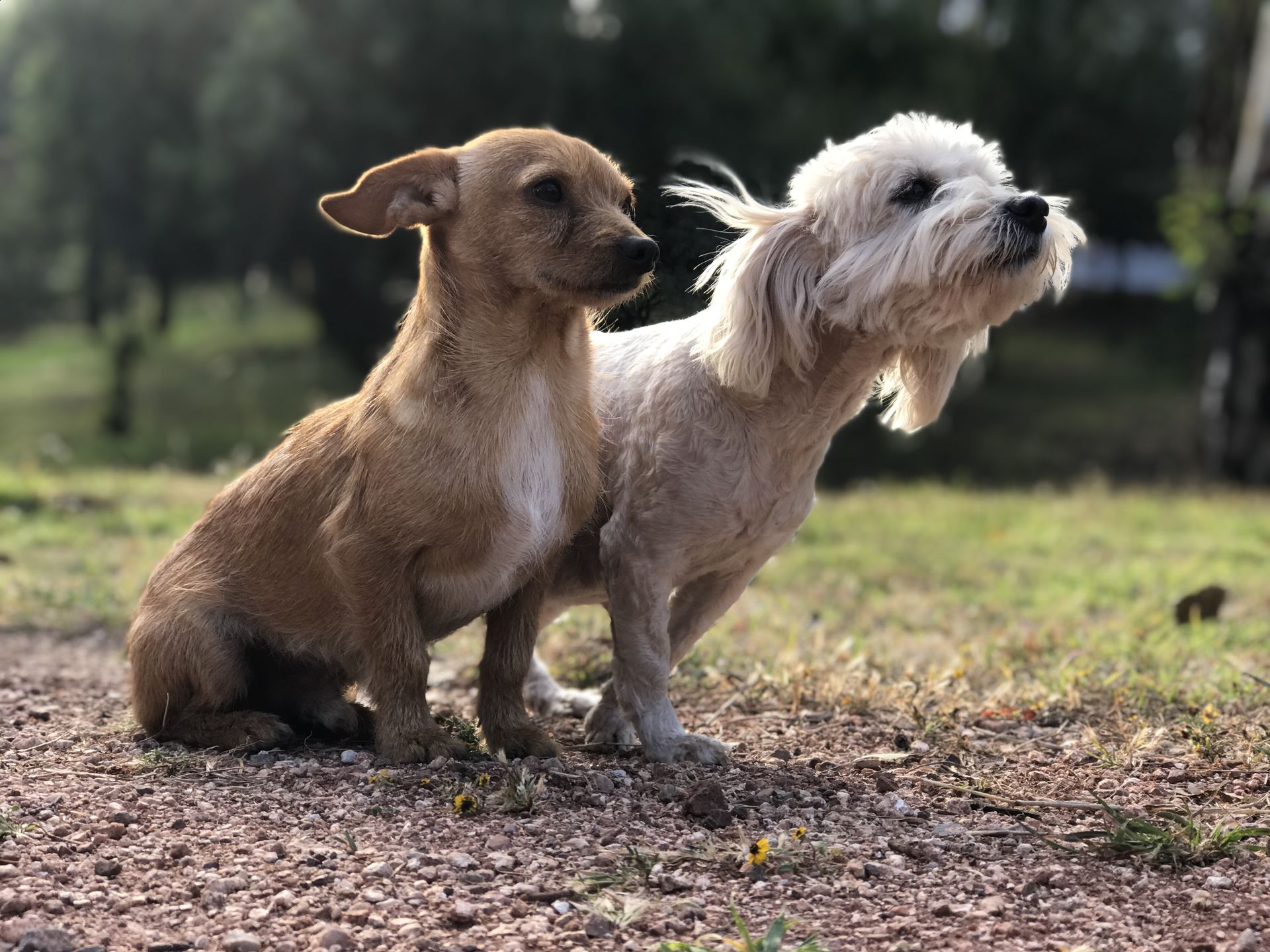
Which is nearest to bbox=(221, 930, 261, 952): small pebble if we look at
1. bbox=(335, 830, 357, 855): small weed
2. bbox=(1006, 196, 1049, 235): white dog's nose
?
bbox=(335, 830, 357, 855): small weed

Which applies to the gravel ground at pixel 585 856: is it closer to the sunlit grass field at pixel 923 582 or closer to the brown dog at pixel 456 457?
the brown dog at pixel 456 457

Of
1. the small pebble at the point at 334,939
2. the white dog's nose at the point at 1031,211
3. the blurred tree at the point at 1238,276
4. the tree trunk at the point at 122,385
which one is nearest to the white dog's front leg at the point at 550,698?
the small pebble at the point at 334,939

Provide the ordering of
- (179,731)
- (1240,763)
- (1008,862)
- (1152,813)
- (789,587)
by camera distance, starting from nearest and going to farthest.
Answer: (1008,862), (1152,813), (1240,763), (179,731), (789,587)

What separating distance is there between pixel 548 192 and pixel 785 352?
80 cm

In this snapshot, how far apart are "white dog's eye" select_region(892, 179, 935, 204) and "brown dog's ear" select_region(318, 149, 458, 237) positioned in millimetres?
1199

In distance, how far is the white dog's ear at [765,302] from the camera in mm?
3586

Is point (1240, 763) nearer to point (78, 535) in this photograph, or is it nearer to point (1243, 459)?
point (78, 535)

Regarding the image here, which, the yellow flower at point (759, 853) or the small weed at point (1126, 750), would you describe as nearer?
the yellow flower at point (759, 853)

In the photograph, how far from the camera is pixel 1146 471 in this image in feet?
59.5

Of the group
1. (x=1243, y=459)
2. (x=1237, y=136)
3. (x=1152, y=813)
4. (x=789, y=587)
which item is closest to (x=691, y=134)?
(x=1237, y=136)

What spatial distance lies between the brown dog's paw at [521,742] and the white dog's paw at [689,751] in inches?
11.3

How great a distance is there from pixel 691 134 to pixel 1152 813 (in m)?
14.0

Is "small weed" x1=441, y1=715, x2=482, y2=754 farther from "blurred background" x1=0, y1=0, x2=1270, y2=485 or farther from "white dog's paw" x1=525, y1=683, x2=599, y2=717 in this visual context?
"blurred background" x1=0, y1=0, x2=1270, y2=485

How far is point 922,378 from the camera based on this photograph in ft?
12.9
